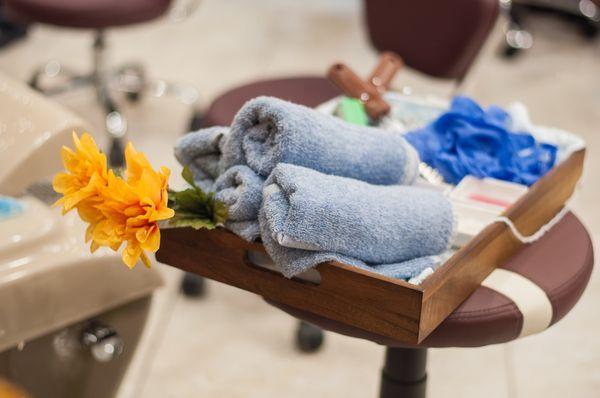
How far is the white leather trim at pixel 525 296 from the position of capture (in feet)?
4.57

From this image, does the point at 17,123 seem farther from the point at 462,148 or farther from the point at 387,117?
the point at 462,148

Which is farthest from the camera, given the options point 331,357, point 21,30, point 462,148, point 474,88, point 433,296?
point 21,30

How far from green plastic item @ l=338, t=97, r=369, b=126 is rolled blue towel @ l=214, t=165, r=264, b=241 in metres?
0.42

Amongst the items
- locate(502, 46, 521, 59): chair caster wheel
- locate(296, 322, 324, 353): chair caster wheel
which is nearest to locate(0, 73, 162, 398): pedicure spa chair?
locate(296, 322, 324, 353): chair caster wheel

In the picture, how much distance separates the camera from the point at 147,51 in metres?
4.05

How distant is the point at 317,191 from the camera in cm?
122

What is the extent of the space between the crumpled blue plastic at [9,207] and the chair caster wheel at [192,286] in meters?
0.89

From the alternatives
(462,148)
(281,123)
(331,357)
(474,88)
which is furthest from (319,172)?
(474,88)

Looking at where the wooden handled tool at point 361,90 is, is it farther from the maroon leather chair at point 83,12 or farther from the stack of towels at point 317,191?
the maroon leather chair at point 83,12

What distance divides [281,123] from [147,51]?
290 cm

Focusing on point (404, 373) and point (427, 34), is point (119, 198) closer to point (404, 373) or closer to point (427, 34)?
point (404, 373)

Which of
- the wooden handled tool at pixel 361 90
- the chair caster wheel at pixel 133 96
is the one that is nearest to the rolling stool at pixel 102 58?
the chair caster wheel at pixel 133 96

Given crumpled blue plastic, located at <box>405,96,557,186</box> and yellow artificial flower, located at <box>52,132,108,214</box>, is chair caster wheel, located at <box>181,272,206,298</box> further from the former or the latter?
yellow artificial flower, located at <box>52,132,108,214</box>

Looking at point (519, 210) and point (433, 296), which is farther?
point (519, 210)
